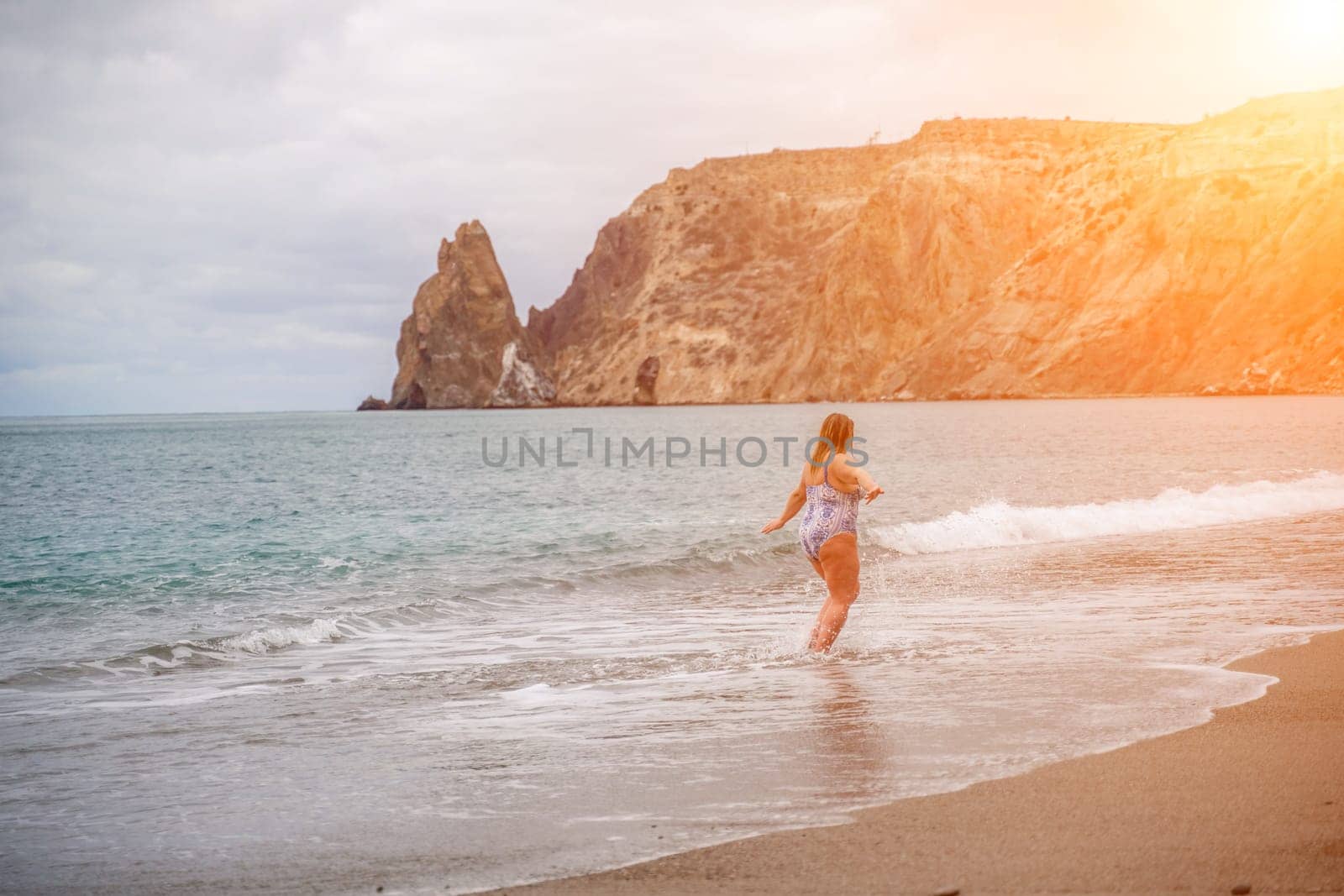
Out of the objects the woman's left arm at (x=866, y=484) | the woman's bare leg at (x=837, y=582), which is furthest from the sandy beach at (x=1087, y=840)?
the woman's bare leg at (x=837, y=582)

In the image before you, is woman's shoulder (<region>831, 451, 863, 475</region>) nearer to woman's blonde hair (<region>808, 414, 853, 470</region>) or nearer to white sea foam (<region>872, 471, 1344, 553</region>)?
woman's blonde hair (<region>808, 414, 853, 470</region>)

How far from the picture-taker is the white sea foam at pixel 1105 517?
21.1 metres

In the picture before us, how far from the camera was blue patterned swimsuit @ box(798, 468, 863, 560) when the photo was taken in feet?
33.6

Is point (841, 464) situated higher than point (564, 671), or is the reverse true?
point (841, 464)

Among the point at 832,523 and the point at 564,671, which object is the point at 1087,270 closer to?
the point at 832,523

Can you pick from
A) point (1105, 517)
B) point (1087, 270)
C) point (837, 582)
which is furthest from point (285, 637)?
point (1087, 270)

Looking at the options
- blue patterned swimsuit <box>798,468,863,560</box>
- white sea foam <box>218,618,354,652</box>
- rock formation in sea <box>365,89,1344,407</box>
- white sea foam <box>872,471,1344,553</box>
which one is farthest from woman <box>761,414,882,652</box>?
rock formation in sea <box>365,89,1344,407</box>

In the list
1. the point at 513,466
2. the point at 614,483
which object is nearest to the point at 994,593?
the point at 614,483

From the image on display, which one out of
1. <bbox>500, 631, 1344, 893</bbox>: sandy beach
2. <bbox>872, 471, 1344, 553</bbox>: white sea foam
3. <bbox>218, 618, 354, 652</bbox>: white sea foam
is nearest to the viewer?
<bbox>500, 631, 1344, 893</bbox>: sandy beach

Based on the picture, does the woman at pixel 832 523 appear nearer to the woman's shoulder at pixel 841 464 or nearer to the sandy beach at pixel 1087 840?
the woman's shoulder at pixel 841 464

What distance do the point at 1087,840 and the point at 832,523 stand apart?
18.2 ft

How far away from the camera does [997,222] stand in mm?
149125

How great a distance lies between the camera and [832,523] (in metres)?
10.3

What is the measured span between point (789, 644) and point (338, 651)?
441cm
